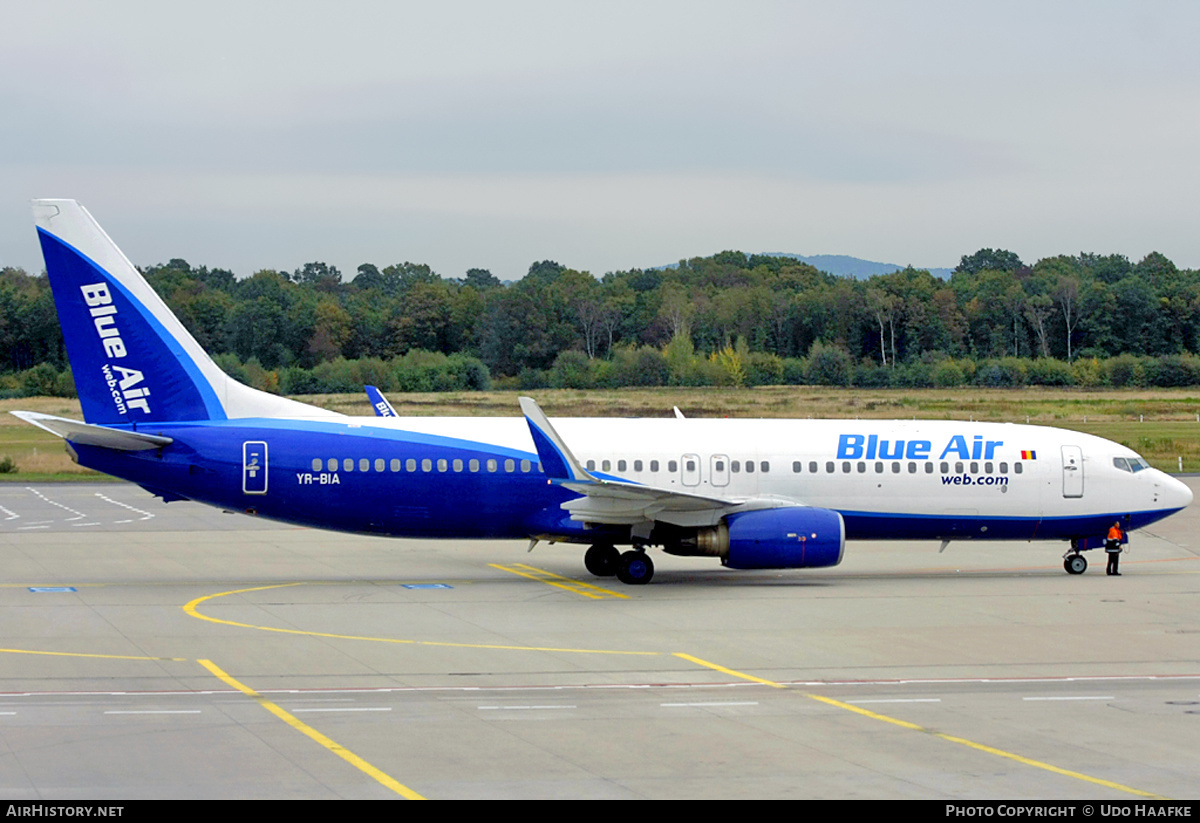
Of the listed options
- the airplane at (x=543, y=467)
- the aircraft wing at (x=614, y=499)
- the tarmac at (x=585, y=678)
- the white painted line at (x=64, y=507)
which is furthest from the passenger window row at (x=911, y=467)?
the white painted line at (x=64, y=507)

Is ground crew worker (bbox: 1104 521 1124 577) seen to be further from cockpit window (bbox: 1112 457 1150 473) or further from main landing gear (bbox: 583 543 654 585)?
main landing gear (bbox: 583 543 654 585)

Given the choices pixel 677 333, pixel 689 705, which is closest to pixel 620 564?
pixel 689 705

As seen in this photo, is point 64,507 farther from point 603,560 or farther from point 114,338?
point 603,560

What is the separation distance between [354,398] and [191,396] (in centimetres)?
5962

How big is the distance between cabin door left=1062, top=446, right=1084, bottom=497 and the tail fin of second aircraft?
714 inches

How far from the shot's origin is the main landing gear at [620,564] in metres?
28.6

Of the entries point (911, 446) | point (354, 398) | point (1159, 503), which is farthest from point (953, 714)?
point (354, 398)

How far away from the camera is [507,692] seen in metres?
18.1

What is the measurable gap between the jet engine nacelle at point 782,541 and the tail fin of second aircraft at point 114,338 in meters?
10.8

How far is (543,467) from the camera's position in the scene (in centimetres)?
2756

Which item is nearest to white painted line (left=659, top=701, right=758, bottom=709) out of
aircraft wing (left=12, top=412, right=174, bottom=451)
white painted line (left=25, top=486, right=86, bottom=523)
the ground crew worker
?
aircraft wing (left=12, top=412, right=174, bottom=451)

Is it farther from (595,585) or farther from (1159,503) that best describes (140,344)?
(1159,503)

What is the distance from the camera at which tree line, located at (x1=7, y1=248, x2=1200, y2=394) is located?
4058 inches

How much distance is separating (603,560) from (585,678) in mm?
10640
